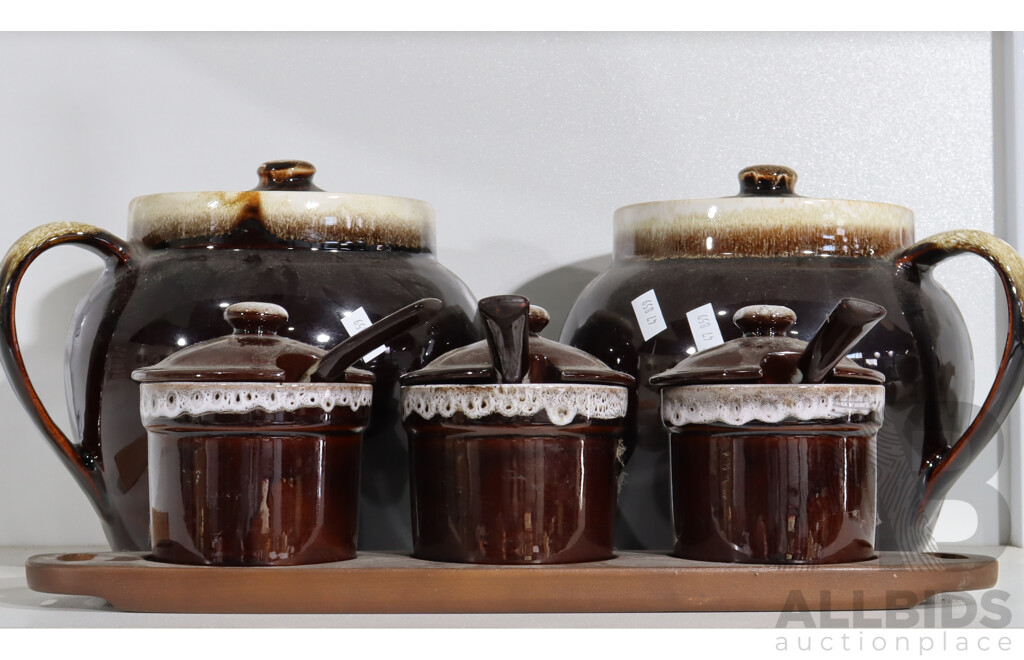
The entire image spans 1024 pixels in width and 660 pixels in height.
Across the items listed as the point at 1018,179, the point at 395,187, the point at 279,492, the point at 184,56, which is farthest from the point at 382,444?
the point at 1018,179

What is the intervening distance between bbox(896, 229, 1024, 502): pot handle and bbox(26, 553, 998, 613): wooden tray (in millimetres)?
162

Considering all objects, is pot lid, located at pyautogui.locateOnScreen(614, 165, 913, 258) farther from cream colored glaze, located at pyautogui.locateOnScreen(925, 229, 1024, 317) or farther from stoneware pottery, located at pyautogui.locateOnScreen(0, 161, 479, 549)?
stoneware pottery, located at pyautogui.locateOnScreen(0, 161, 479, 549)

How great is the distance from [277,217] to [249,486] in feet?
0.84

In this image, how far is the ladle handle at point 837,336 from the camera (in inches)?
25.4

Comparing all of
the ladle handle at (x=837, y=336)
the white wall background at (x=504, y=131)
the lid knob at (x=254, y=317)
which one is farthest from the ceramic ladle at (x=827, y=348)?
the white wall background at (x=504, y=131)

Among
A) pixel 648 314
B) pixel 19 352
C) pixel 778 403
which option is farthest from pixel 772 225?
pixel 19 352

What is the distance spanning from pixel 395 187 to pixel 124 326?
35 centimetres

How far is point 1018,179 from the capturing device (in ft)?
3.65

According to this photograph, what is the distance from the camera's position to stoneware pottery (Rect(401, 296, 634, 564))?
27.1 inches

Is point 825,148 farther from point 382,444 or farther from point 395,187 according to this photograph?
point 382,444

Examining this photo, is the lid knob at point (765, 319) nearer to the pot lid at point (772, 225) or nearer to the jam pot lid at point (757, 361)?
the jam pot lid at point (757, 361)

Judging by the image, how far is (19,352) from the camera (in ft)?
2.76

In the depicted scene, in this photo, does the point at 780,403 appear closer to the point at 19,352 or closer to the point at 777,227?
the point at 777,227

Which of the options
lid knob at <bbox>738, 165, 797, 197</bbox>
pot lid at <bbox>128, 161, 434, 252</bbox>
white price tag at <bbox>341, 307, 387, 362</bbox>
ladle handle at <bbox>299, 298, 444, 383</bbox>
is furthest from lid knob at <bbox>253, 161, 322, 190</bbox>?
lid knob at <bbox>738, 165, 797, 197</bbox>
